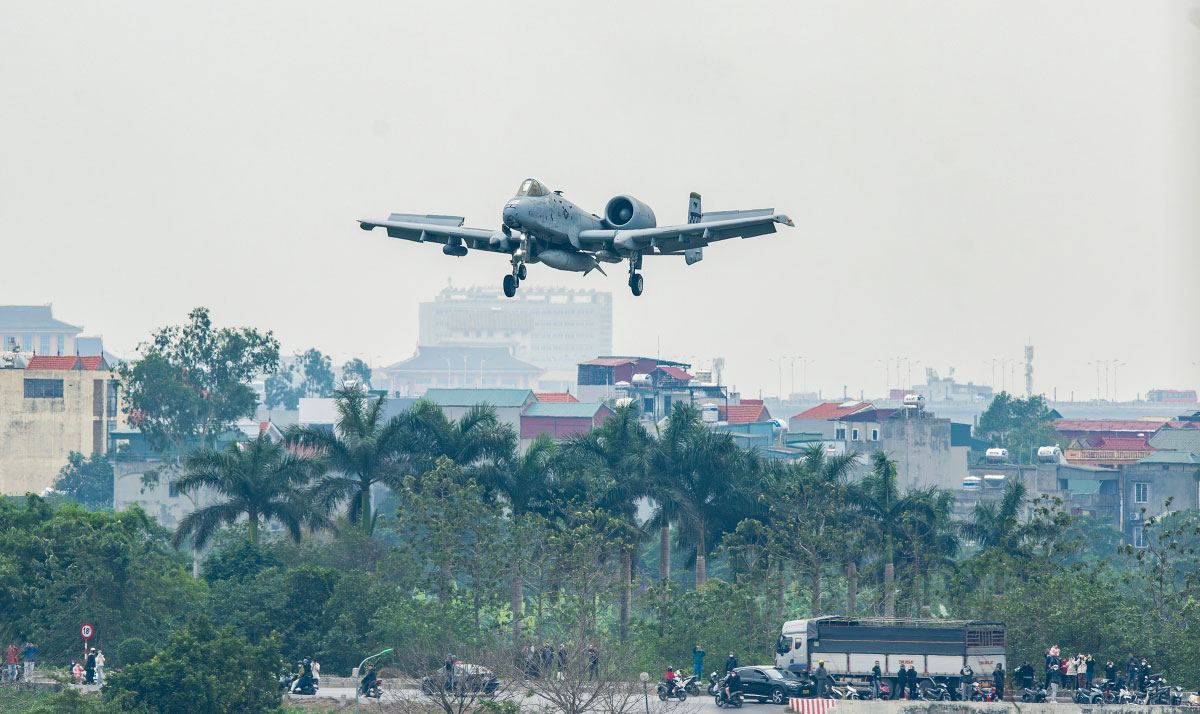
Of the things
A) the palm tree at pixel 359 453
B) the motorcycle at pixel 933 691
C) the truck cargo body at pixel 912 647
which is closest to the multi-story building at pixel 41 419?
the palm tree at pixel 359 453

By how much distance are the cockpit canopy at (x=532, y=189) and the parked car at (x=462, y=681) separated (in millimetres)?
16188

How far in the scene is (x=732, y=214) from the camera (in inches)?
1944

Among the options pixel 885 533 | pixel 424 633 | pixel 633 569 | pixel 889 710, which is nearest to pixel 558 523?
pixel 633 569

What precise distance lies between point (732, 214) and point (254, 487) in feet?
113

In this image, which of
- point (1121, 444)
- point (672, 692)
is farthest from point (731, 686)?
point (1121, 444)

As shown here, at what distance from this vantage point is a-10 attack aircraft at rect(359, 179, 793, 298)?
46594 mm

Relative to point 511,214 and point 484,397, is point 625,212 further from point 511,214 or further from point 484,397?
point 484,397

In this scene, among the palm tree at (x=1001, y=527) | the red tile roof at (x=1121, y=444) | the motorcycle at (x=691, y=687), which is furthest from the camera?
the red tile roof at (x=1121, y=444)

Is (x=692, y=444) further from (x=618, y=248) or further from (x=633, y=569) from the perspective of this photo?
A: (x=618, y=248)

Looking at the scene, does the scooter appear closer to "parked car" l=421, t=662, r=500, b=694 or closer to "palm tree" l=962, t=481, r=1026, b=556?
"parked car" l=421, t=662, r=500, b=694

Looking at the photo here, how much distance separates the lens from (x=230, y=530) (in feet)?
260

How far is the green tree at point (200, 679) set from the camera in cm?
4891

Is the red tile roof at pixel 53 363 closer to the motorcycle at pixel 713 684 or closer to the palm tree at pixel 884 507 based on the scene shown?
the palm tree at pixel 884 507

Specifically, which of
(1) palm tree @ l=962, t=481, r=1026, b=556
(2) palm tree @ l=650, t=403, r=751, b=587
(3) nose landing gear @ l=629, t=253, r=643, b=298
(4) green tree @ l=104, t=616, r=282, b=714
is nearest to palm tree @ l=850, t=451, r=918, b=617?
(1) palm tree @ l=962, t=481, r=1026, b=556
